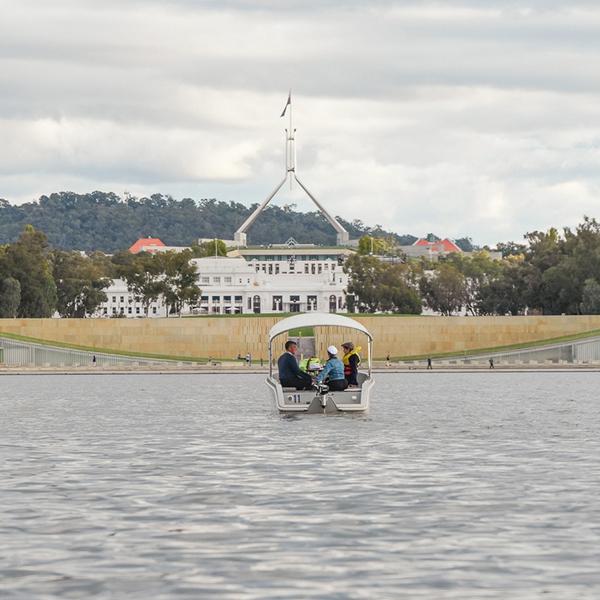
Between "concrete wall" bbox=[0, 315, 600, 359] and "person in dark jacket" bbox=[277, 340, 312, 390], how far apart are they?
78381mm

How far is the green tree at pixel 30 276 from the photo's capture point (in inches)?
5379

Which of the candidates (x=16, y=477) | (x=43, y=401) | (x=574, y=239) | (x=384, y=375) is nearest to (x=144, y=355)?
(x=384, y=375)

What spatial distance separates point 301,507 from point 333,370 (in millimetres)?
20470

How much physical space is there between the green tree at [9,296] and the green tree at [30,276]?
83.7 inches

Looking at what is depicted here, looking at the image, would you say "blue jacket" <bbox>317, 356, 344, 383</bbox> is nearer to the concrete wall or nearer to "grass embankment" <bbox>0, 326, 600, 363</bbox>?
"grass embankment" <bbox>0, 326, 600, 363</bbox>

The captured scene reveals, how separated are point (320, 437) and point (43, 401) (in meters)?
28.7

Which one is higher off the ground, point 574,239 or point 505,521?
point 574,239

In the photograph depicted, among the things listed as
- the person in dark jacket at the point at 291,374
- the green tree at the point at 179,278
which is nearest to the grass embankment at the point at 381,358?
the green tree at the point at 179,278

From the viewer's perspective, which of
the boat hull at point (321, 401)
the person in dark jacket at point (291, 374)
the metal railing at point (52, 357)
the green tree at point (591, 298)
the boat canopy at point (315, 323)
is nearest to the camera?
the person in dark jacket at point (291, 374)

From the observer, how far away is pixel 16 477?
29.9 metres

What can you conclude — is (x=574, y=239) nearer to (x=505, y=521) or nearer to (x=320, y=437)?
(x=320, y=437)

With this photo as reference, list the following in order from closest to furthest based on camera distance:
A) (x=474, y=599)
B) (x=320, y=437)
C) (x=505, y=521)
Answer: (x=474, y=599) → (x=505, y=521) → (x=320, y=437)

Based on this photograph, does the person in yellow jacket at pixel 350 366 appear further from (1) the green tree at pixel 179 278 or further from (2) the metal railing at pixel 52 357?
(1) the green tree at pixel 179 278

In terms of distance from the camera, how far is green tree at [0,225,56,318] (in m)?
137
